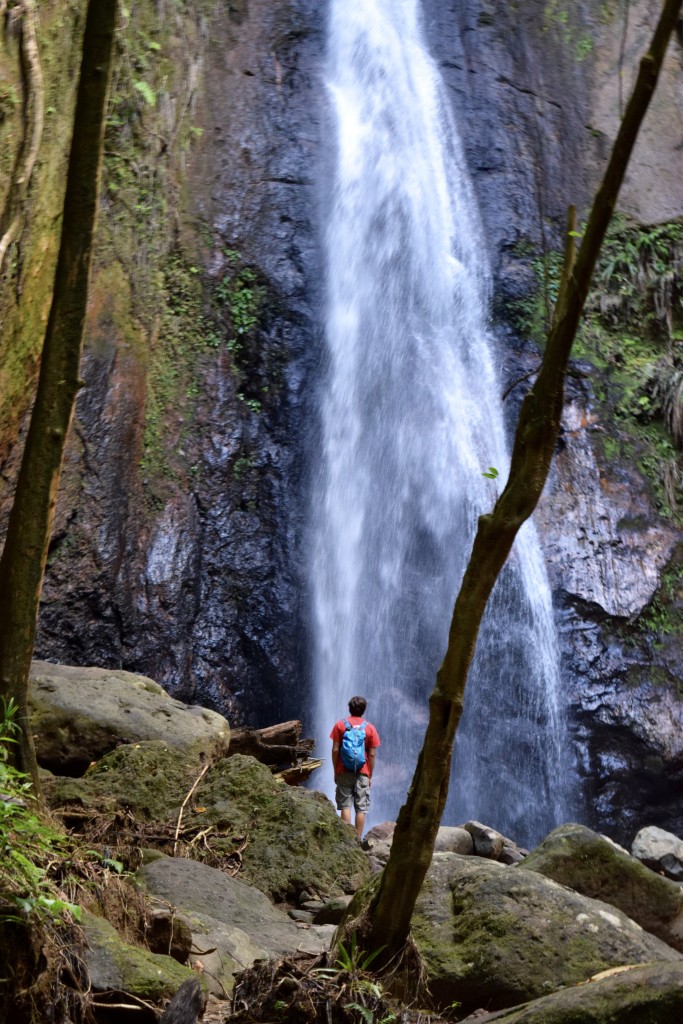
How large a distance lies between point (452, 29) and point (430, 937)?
52.6 feet

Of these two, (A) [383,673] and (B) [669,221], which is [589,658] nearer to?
(A) [383,673]

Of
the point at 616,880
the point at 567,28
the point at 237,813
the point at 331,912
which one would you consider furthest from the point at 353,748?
the point at 567,28

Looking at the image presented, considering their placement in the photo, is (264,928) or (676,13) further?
(264,928)

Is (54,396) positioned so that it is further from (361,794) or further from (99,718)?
Answer: (361,794)

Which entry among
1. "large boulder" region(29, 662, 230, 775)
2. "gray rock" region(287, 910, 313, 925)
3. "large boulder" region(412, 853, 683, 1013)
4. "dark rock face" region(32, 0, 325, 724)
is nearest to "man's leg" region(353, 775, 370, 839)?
"large boulder" region(29, 662, 230, 775)

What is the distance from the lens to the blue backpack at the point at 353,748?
8.32 meters

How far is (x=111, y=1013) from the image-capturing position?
3.05 m

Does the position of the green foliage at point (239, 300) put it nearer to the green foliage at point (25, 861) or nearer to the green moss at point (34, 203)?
the green moss at point (34, 203)

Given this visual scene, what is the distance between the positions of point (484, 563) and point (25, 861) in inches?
67.3

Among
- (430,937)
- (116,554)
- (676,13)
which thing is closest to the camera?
(676,13)

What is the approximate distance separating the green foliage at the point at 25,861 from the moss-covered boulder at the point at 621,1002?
1414 mm

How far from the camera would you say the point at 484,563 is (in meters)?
3.25

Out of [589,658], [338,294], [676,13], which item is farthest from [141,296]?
[676,13]

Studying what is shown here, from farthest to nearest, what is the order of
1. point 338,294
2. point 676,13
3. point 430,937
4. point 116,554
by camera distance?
point 338,294
point 116,554
point 430,937
point 676,13
